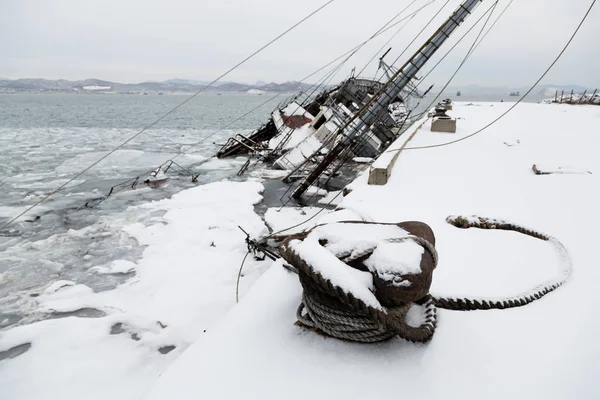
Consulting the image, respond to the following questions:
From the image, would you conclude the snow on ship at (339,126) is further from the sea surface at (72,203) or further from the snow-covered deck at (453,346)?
the snow-covered deck at (453,346)

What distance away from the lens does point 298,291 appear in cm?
310

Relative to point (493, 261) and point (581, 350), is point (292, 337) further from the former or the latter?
point (493, 261)

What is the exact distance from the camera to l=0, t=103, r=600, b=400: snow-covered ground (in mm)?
2213

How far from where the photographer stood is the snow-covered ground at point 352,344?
221 centimetres

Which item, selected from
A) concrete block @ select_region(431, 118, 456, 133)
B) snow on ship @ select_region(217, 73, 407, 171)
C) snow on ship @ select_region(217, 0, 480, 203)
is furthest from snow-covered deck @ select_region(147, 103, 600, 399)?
snow on ship @ select_region(217, 73, 407, 171)

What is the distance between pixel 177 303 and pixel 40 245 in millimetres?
4977

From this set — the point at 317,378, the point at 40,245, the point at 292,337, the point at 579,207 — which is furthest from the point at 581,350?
the point at 40,245

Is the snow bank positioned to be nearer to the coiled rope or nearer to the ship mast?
the coiled rope

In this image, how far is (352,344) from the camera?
2465mm

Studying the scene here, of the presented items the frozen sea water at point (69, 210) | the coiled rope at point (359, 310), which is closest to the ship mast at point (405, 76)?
the frozen sea water at point (69, 210)

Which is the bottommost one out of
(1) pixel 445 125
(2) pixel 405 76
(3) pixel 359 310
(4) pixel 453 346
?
(4) pixel 453 346

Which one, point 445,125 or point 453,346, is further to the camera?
point 445,125

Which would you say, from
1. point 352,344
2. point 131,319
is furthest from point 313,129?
point 352,344

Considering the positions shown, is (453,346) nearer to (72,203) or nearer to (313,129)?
(72,203)
